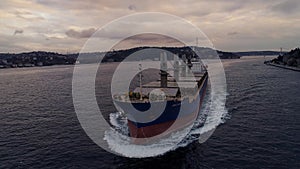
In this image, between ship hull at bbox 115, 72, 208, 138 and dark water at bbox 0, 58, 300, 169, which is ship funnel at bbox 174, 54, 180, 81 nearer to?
dark water at bbox 0, 58, 300, 169

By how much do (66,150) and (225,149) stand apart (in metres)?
17.4

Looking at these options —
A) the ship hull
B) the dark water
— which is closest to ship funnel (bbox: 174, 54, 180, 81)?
A: the dark water

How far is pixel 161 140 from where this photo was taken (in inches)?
1035

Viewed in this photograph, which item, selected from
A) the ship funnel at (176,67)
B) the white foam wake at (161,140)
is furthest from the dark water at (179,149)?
the ship funnel at (176,67)

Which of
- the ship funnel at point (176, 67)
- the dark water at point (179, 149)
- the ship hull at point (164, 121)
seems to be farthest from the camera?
the ship funnel at point (176, 67)

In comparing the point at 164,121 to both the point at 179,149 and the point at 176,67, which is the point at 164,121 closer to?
the point at 179,149

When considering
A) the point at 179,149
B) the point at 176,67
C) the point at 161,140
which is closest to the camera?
→ the point at 179,149

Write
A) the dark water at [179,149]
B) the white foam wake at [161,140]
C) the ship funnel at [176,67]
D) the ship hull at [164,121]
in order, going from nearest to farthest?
the dark water at [179,149] < the white foam wake at [161,140] < the ship hull at [164,121] < the ship funnel at [176,67]

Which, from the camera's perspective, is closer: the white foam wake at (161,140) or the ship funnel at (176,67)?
the white foam wake at (161,140)

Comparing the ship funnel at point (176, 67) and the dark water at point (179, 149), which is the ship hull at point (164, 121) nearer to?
the dark water at point (179, 149)

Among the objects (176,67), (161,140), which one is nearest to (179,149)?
(161,140)

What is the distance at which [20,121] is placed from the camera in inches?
1383

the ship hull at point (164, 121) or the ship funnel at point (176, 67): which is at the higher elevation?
the ship funnel at point (176, 67)

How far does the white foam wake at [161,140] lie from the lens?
931 inches
